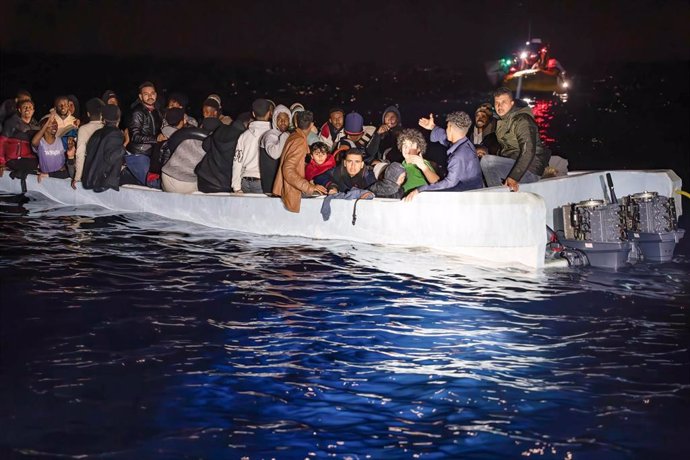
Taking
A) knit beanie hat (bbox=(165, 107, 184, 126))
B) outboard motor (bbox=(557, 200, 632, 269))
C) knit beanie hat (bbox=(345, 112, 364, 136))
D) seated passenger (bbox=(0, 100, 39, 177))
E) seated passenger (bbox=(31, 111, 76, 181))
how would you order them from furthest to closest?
seated passenger (bbox=(0, 100, 39, 177)) < seated passenger (bbox=(31, 111, 76, 181)) < knit beanie hat (bbox=(165, 107, 184, 126)) < knit beanie hat (bbox=(345, 112, 364, 136)) < outboard motor (bbox=(557, 200, 632, 269))

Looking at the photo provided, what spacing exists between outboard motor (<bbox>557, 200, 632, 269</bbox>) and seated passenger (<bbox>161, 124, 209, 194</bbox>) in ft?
15.2

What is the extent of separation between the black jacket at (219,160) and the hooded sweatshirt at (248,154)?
5.1 inches

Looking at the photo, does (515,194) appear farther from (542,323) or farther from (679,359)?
(679,359)

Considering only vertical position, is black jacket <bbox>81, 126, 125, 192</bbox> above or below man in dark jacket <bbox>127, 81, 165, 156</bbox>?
below

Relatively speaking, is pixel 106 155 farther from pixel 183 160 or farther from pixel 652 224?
pixel 652 224

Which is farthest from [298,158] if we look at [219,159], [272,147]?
[219,159]

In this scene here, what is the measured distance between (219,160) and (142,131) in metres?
1.76

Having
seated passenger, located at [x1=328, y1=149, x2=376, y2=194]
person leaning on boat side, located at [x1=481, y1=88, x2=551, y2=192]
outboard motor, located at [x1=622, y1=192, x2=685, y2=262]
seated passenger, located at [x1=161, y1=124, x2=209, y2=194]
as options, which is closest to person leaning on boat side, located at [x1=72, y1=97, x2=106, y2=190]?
seated passenger, located at [x1=161, y1=124, x2=209, y2=194]

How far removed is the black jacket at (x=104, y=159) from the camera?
13586mm

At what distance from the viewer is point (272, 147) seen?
476 inches

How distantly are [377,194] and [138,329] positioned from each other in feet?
11.9

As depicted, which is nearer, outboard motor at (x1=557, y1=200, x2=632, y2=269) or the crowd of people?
outboard motor at (x1=557, y1=200, x2=632, y2=269)

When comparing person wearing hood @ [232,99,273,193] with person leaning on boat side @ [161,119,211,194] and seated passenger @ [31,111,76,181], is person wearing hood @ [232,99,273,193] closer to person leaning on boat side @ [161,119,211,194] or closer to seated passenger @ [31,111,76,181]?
person leaning on boat side @ [161,119,211,194]

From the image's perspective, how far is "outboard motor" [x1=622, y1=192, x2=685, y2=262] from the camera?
10852 mm
